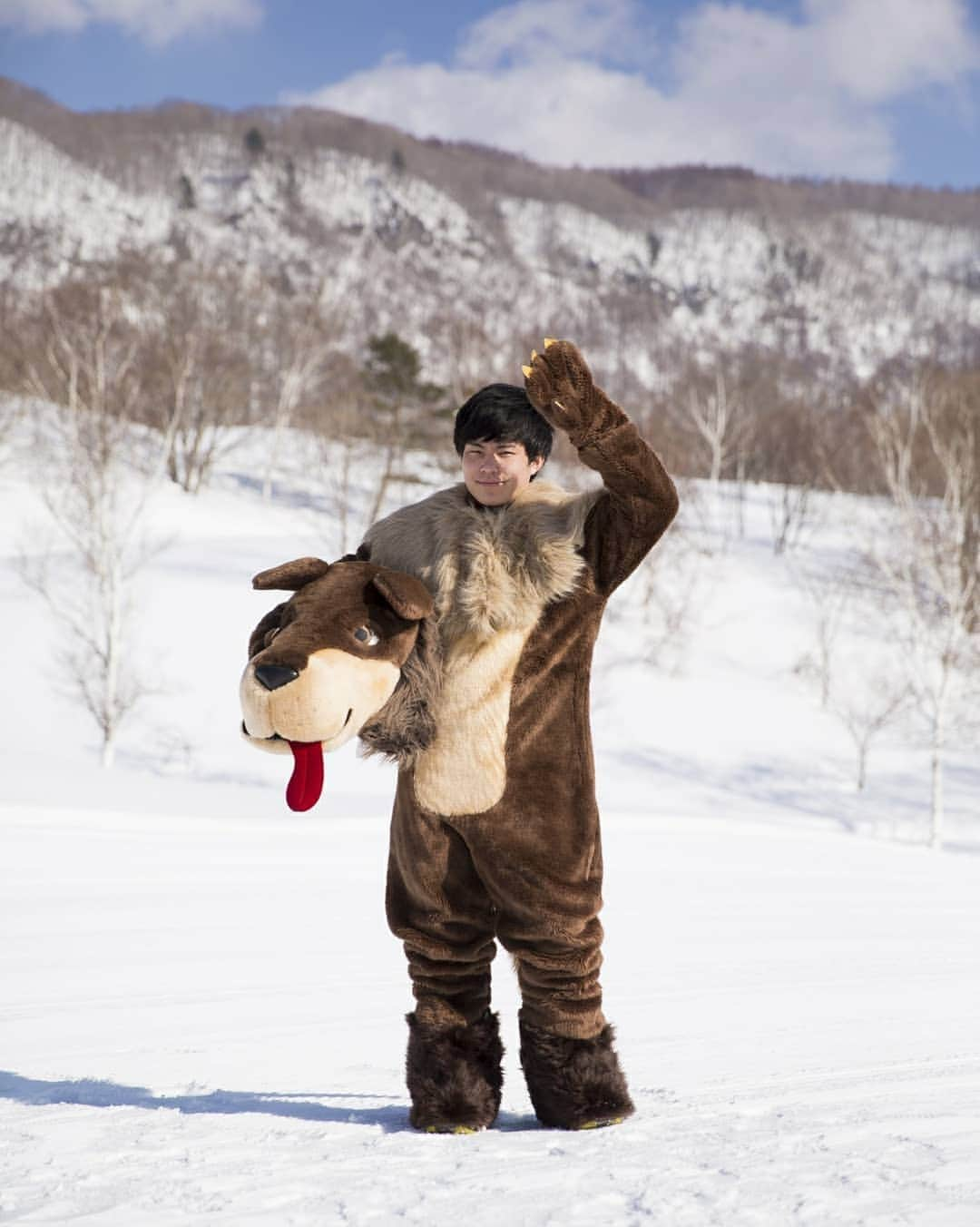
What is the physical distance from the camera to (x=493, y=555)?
2352 mm

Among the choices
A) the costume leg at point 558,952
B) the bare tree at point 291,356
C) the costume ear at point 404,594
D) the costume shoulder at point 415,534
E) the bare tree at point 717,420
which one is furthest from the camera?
the bare tree at point 717,420

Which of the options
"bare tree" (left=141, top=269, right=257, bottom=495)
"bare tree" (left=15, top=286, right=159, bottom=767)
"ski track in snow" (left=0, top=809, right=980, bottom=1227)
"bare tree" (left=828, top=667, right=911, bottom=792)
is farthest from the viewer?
"bare tree" (left=141, top=269, right=257, bottom=495)

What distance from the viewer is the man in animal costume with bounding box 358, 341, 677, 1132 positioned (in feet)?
7.62

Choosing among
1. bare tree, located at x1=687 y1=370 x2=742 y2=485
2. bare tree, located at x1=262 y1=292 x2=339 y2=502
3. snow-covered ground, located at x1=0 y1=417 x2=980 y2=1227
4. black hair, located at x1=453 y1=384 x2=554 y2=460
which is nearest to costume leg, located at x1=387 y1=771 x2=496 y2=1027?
snow-covered ground, located at x1=0 y1=417 x2=980 y2=1227

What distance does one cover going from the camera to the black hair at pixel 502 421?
96.5 inches

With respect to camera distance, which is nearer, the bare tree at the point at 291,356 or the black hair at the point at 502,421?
the black hair at the point at 502,421

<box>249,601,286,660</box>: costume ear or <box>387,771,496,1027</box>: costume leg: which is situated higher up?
<box>249,601,286,660</box>: costume ear

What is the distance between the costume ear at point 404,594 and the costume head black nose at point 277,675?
256 mm

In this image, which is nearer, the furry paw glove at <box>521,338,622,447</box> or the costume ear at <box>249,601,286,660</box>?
the furry paw glove at <box>521,338,622,447</box>

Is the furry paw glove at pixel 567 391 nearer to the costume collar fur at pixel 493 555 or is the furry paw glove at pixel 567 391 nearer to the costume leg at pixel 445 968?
the costume collar fur at pixel 493 555

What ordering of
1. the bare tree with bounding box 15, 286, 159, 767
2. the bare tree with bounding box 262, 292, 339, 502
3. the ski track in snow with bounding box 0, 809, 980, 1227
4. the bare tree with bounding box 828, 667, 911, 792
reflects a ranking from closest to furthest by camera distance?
the ski track in snow with bounding box 0, 809, 980, 1227 → the bare tree with bounding box 15, 286, 159, 767 → the bare tree with bounding box 828, 667, 911, 792 → the bare tree with bounding box 262, 292, 339, 502

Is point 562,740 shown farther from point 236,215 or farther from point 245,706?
point 236,215

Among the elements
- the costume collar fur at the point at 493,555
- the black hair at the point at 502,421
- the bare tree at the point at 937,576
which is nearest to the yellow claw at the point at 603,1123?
the costume collar fur at the point at 493,555

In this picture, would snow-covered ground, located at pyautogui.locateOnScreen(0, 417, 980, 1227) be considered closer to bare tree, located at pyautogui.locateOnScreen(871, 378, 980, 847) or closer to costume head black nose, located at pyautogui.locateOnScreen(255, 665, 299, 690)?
costume head black nose, located at pyautogui.locateOnScreen(255, 665, 299, 690)
